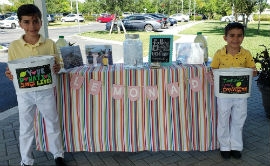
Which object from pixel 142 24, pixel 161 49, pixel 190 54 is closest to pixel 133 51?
pixel 161 49

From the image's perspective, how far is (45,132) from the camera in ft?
12.3

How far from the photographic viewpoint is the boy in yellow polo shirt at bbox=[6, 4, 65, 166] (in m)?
3.09

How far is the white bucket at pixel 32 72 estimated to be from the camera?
115 inches

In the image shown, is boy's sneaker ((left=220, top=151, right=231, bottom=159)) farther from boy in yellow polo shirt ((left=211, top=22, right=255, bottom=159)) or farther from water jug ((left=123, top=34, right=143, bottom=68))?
water jug ((left=123, top=34, right=143, bottom=68))

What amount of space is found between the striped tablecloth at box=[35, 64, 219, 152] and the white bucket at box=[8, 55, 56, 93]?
496mm

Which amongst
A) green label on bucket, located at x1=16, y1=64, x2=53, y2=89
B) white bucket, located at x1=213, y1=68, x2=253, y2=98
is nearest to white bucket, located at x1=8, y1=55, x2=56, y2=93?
green label on bucket, located at x1=16, y1=64, x2=53, y2=89

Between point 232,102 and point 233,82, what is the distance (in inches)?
13.6

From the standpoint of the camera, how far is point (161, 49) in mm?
3633

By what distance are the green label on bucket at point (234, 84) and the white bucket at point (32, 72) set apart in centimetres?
183

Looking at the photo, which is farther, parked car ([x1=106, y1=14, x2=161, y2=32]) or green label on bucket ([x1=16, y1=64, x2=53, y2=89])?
parked car ([x1=106, y1=14, x2=161, y2=32])

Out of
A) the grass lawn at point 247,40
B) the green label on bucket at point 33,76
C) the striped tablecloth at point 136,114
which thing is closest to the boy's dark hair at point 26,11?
the green label on bucket at point 33,76

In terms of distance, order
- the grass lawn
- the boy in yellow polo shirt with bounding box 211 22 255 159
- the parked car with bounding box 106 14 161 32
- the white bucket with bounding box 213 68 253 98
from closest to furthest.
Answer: the white bucket with bounding box 213 68 253 98
the boy in yellow polo shirt with bounding box 211 22 255 159
the grass lawn
the parked car with bounding box 106 14 161 32

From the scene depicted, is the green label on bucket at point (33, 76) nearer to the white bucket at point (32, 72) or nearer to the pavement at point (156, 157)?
the white bucket at point (32, 72)

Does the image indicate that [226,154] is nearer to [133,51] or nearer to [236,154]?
[236,154]
